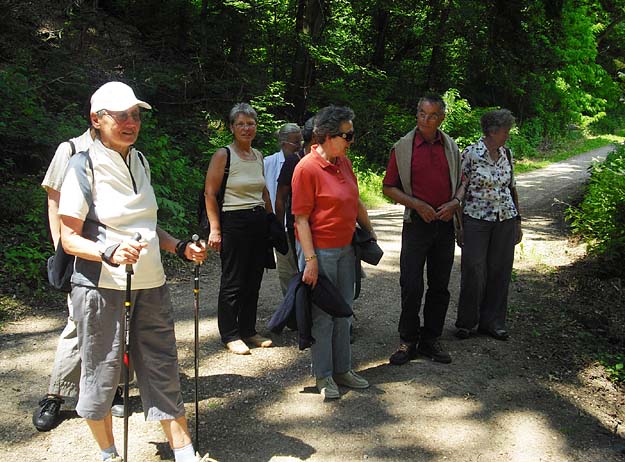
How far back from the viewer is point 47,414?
150 inches

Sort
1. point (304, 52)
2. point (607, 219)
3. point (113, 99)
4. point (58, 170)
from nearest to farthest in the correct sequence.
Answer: point (113, 99), point (58, 170), point (607, 219), point (304, 52)

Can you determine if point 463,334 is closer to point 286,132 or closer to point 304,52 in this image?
point 286,132

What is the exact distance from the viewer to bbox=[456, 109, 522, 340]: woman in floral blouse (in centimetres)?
545

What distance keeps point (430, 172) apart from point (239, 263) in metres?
1.77

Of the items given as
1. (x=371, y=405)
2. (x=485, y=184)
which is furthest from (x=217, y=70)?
(x=371, y=405)

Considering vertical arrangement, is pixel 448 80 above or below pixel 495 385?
above

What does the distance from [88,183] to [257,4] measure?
460 inches

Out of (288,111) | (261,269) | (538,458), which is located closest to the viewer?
(538,458)

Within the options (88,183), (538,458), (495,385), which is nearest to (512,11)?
(495,385)

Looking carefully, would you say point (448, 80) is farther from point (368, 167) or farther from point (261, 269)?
point (261, 269)

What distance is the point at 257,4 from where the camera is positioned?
13461 mm

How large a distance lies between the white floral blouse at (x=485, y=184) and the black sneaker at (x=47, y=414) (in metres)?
3.79

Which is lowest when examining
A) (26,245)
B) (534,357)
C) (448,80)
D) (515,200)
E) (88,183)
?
(534,357)

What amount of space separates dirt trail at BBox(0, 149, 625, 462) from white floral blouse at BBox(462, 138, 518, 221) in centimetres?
124
